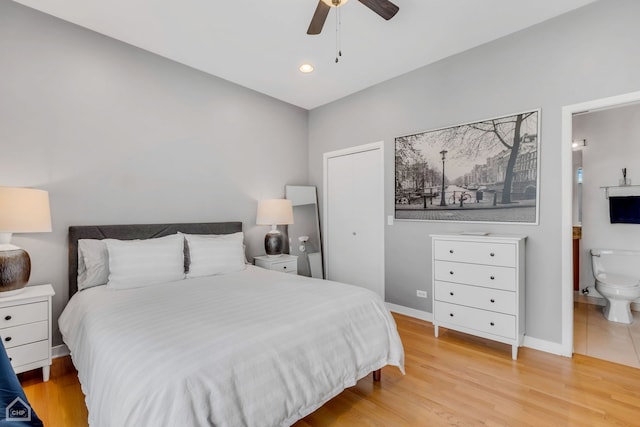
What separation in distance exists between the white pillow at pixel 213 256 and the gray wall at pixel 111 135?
54 cm

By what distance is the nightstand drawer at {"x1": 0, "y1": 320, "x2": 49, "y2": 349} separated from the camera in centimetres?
198

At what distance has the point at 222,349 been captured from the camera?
4.38ft

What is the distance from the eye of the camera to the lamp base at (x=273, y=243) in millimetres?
3771

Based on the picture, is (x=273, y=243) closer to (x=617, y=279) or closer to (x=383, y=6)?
(x=383, y=6)

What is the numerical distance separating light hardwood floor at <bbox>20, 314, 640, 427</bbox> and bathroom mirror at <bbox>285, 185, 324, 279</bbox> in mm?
2070

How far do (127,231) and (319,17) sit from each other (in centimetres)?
242

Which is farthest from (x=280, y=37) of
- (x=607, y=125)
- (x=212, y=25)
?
(x=607, y=125)

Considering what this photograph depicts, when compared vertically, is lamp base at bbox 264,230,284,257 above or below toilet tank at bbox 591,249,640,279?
above

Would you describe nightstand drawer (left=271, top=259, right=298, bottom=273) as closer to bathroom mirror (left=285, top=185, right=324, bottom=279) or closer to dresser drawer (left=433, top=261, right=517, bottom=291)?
bathroom mirror (left=285, top=185, right=324, bottom=279)

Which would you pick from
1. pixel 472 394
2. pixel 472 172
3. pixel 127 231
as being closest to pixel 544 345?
pixel 472 394

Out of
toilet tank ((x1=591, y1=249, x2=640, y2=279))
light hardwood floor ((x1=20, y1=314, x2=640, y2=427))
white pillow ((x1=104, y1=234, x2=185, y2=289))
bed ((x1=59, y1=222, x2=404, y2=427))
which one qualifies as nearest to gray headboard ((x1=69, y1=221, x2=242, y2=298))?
bed ((x1=59, y1=222, x2=404, y2=427))

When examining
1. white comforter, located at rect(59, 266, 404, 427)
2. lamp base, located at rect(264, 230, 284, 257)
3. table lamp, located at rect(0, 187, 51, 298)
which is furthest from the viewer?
lamp base, located at rect(264, 230, 284, 257)

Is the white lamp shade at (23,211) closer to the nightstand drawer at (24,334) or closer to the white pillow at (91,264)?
the white pillow at (91,264)

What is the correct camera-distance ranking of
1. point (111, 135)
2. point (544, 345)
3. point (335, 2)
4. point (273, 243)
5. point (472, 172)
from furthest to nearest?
point (273, 243), point (472, 172), point (111, 135), point (544, 345), point (335, 2)
